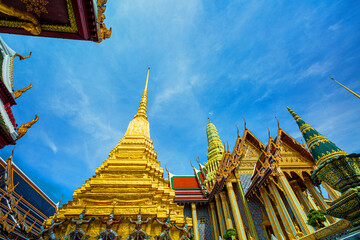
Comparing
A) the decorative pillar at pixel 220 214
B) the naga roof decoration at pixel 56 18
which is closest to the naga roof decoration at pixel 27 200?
the naga roof decoration at pixel 56 18

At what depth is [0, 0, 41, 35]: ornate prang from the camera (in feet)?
12.1

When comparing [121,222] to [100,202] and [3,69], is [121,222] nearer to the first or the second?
[100,202]

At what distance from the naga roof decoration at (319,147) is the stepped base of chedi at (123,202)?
475 centimetres

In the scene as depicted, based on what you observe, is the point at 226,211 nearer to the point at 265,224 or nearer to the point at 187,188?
the point at 265,224

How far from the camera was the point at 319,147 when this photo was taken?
268 cm

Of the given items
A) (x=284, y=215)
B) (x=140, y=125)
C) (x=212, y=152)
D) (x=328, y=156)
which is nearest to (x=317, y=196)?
(x=284, y=215)

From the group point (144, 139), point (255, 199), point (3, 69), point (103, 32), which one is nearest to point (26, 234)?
point (144, 139)

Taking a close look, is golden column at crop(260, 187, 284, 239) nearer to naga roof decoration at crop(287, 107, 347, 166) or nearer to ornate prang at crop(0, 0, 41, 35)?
naga roof decoration at crop(287, 107, 347, 166)

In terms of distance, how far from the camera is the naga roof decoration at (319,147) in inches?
97.2

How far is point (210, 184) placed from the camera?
498 inches

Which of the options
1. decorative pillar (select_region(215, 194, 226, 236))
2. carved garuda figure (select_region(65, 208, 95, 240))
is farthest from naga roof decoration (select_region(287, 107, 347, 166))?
decorative pillar (select_region(215, 194, 226, 236))

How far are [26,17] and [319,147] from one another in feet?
20.5

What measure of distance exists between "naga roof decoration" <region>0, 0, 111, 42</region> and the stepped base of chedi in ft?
16.9

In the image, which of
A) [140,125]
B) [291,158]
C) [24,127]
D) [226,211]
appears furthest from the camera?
[140,125]
